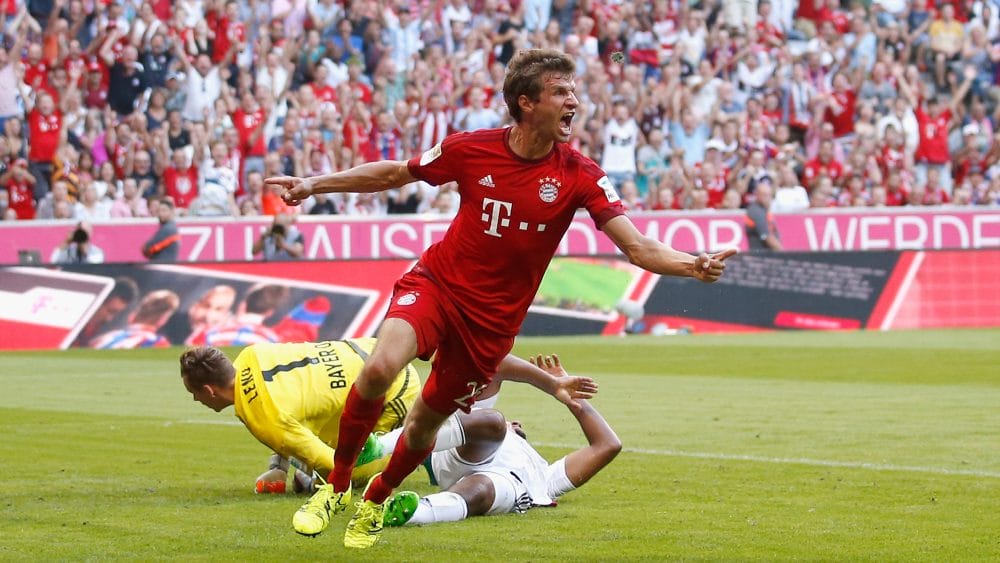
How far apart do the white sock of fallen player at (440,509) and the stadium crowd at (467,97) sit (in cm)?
1557

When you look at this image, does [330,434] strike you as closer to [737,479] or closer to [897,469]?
[737,479]

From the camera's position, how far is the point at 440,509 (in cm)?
813

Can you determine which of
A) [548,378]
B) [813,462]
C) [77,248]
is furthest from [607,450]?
[77,248]

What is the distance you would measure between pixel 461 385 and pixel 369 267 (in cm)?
1440

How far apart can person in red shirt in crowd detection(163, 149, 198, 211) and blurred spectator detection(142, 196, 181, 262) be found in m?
1.56

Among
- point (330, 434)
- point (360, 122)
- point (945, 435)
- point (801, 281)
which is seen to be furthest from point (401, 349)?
point (360, 122)

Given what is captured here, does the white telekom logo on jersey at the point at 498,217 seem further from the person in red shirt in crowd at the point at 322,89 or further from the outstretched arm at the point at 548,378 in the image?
the person in red shirt in crowd at the point at 322,89

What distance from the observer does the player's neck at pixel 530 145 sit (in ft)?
25.4

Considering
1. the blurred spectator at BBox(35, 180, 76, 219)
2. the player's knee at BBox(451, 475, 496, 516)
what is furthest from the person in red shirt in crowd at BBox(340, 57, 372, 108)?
the player's knee at BBox(451, 475, 496, 516)

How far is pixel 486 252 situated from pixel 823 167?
2146 centimetres

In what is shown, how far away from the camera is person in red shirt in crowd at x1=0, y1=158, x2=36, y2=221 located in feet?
75.3

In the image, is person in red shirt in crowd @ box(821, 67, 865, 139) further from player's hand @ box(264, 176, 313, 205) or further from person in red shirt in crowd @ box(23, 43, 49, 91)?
player's hand @ box(264, 176, 313, 205)

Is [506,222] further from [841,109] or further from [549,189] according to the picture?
[841,109]

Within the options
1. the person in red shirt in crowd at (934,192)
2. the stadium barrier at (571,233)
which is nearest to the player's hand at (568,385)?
the stadium barrier at (571,233)
